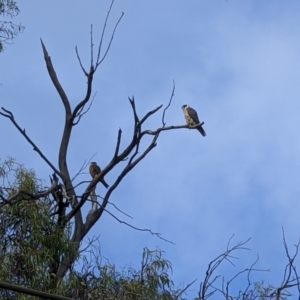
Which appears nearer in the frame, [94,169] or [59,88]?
[59,88]

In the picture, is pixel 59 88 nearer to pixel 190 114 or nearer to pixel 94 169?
pixel 94 169

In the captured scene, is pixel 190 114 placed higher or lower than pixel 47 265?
higher

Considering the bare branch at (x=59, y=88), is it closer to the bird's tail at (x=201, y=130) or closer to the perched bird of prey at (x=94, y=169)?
the perched bird of prey at (x=94, y=169)

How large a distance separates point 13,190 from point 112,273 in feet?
4.09

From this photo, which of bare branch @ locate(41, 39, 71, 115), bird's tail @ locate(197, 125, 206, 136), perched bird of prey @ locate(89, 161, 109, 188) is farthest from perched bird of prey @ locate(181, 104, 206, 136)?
bare branch @ locate(41, 39, 71, 115)

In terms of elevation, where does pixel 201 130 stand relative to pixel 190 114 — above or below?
below

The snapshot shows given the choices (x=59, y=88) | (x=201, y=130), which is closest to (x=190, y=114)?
(x=201, y=130)

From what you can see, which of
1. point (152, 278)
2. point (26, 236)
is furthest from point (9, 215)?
point (152, 278)

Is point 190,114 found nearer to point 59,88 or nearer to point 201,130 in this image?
point 201,130

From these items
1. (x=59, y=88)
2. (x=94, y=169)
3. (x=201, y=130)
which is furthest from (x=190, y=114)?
(x=59, y=88)

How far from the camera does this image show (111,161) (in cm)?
784

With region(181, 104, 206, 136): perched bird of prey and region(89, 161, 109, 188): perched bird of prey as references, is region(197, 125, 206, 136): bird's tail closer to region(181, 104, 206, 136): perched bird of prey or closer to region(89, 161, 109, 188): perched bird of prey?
region(181, 104, 206, 136): perched bird of prey

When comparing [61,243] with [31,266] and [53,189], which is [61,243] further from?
[53,189]

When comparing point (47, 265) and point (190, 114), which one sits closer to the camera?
point (47, 265)
